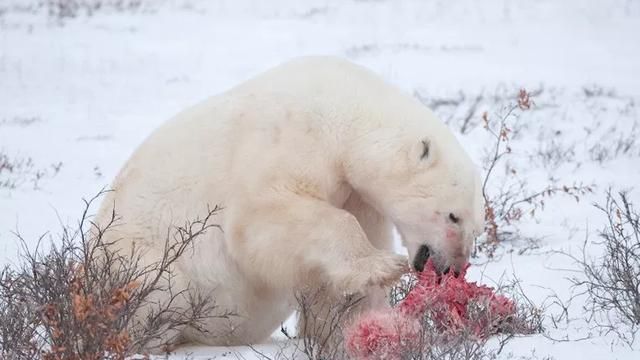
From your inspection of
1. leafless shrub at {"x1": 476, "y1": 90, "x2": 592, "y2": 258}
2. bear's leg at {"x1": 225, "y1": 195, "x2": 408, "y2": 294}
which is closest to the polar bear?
bear's leg at {"x1": 225, "y1": 195, "x2": 408, "y2": 294}

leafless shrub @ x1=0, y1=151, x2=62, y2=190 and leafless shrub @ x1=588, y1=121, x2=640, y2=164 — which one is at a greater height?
leafless shrub @ x1=0, y1=151, x2=62, y2=190

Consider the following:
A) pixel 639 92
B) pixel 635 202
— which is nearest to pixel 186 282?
pixel 635 202

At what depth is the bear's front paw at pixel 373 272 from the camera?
12.6ft

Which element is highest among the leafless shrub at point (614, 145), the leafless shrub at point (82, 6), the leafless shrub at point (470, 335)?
the leafless shrub at point (82, 6)

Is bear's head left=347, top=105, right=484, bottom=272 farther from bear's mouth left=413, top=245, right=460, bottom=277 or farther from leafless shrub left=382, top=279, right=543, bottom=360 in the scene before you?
leafless shrub left=382, top=279, right=543, bottom=360

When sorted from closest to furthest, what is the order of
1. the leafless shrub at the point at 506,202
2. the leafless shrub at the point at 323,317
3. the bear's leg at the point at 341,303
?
1. the leafless shrub at the point at 323,317
2. the bear's leg at the point at 341,303
3. the leafless shrub at the point at 506,202

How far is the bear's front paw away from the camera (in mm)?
3834

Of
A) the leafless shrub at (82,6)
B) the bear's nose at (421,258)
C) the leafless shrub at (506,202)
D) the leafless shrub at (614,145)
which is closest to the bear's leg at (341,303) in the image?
the bear's nose at (421,258)

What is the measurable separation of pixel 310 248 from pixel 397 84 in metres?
8.08

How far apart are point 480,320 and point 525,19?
13153mm

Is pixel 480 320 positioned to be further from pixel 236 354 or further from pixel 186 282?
pixel 186 282

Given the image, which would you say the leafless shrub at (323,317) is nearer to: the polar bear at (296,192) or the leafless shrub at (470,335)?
the polar bear at (296,192)

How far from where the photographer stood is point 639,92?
1158 centimetres

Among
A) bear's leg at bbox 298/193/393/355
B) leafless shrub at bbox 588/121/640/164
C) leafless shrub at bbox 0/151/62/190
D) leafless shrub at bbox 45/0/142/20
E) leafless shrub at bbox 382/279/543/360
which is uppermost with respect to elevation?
leafless shrub at bbox 45/0/142/20
